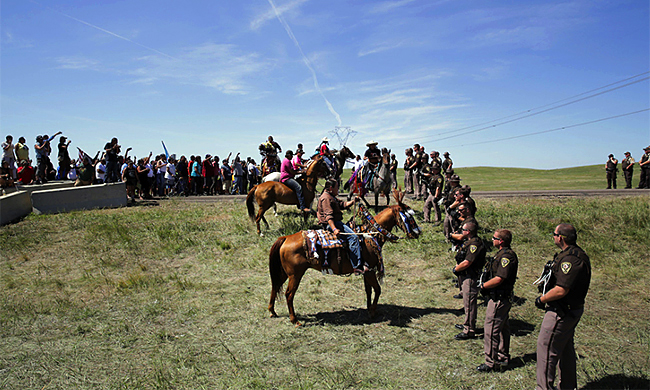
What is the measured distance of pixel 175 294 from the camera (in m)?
9.92

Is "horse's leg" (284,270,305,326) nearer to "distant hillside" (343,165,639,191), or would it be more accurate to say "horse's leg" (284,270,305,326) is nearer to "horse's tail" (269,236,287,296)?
"horse's tail" (269,236,287,296)

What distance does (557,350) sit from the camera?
5.05 m

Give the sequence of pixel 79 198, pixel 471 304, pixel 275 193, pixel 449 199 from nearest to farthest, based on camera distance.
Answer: pixel 471 304 < pixel 449 199 < pixel 275 193 < pixel 79 198

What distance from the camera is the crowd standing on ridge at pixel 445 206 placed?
5051mm

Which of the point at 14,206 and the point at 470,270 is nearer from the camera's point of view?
the point at 470,270

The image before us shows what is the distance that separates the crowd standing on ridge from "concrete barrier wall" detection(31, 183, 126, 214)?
991 mm

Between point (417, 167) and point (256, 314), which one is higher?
point (417, 167)

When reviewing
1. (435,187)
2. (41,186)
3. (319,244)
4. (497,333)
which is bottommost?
(497,333)

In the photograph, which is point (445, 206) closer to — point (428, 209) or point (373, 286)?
point (428, 209)

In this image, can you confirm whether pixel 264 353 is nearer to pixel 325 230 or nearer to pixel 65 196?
pixel 325 230

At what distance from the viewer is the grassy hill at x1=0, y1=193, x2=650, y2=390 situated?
6.11m

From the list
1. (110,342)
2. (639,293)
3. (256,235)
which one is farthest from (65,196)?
(639,293)

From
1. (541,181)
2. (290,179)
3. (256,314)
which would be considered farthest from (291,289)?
(541,181)

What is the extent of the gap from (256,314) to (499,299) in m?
4.93
